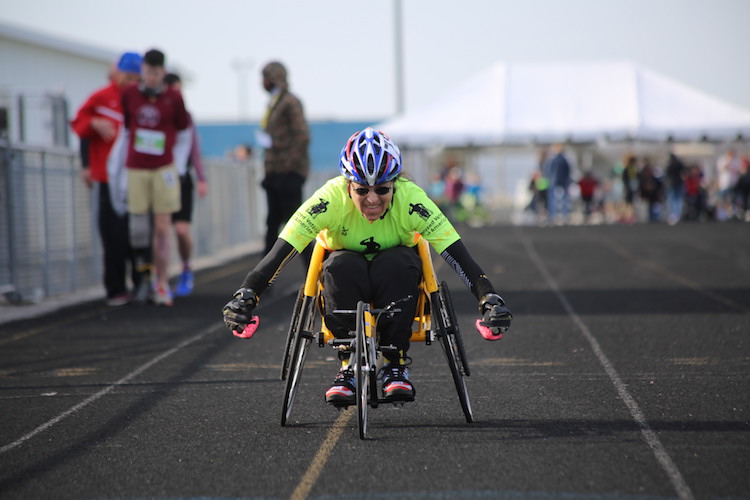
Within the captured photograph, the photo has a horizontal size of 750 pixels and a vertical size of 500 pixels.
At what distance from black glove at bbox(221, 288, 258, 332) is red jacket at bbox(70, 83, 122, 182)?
5.71 m

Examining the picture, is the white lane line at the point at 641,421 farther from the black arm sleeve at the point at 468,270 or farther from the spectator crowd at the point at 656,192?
the spectator crowd at the point at 656,192

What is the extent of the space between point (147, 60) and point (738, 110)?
20.9 meters

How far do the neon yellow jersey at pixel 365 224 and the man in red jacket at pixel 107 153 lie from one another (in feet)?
17.7

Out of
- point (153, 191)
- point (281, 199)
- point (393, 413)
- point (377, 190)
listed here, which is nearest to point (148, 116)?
point (153, 191)

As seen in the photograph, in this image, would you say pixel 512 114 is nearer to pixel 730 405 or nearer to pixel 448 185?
pixel 448 185

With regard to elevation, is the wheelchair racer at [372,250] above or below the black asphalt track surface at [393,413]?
above

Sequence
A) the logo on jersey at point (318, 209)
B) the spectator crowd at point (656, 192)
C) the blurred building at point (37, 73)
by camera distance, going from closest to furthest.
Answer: the logo on jersey at point (318, 209), the blurred building at point (37, 73), the spectator crowd at point (656, 192)

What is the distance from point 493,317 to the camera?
4844 millimetres

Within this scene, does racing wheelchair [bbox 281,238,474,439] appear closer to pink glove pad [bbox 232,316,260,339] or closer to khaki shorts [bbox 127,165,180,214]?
pink glove pad [bbox 232,316,260,339]

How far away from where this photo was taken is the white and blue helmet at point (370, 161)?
16.7 ft

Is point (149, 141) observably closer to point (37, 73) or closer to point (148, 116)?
point (148, 116)

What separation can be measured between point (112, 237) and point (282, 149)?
1.88 m

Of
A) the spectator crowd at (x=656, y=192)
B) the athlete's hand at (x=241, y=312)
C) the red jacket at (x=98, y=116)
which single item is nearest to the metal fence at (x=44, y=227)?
the red jacket at (x=98, y=116)

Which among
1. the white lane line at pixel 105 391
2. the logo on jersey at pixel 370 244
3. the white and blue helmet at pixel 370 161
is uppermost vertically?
the white and blue helmet at pixel 370 161
